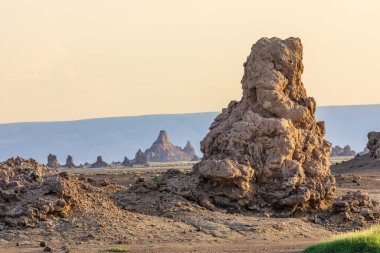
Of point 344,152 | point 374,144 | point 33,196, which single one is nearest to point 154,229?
point 33,196

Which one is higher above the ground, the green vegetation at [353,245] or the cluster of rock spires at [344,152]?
the cluster of rock spires at [344,152]

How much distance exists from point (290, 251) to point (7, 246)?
667 centimetres

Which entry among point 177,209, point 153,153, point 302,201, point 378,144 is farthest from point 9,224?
point 153,153

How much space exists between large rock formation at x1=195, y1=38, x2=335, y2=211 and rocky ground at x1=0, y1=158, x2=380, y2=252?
715 millimetres

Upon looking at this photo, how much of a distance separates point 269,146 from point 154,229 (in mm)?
5021

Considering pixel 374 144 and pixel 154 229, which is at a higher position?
pixel 374 144

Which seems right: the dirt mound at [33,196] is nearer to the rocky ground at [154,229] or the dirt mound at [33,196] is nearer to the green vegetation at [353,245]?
the rocky ground at [154,229]

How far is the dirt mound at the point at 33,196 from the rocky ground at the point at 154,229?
0.74ft

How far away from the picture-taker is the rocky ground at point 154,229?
2409 centimetres

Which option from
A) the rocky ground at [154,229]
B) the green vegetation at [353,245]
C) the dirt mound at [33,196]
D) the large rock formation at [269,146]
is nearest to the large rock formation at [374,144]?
the large rock formation at [269,146]

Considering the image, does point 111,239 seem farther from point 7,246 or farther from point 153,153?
point 153,153

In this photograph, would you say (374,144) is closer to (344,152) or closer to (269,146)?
(269,146)

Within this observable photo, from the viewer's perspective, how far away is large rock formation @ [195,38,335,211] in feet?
93.4

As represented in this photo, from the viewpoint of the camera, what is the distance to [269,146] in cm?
2894
